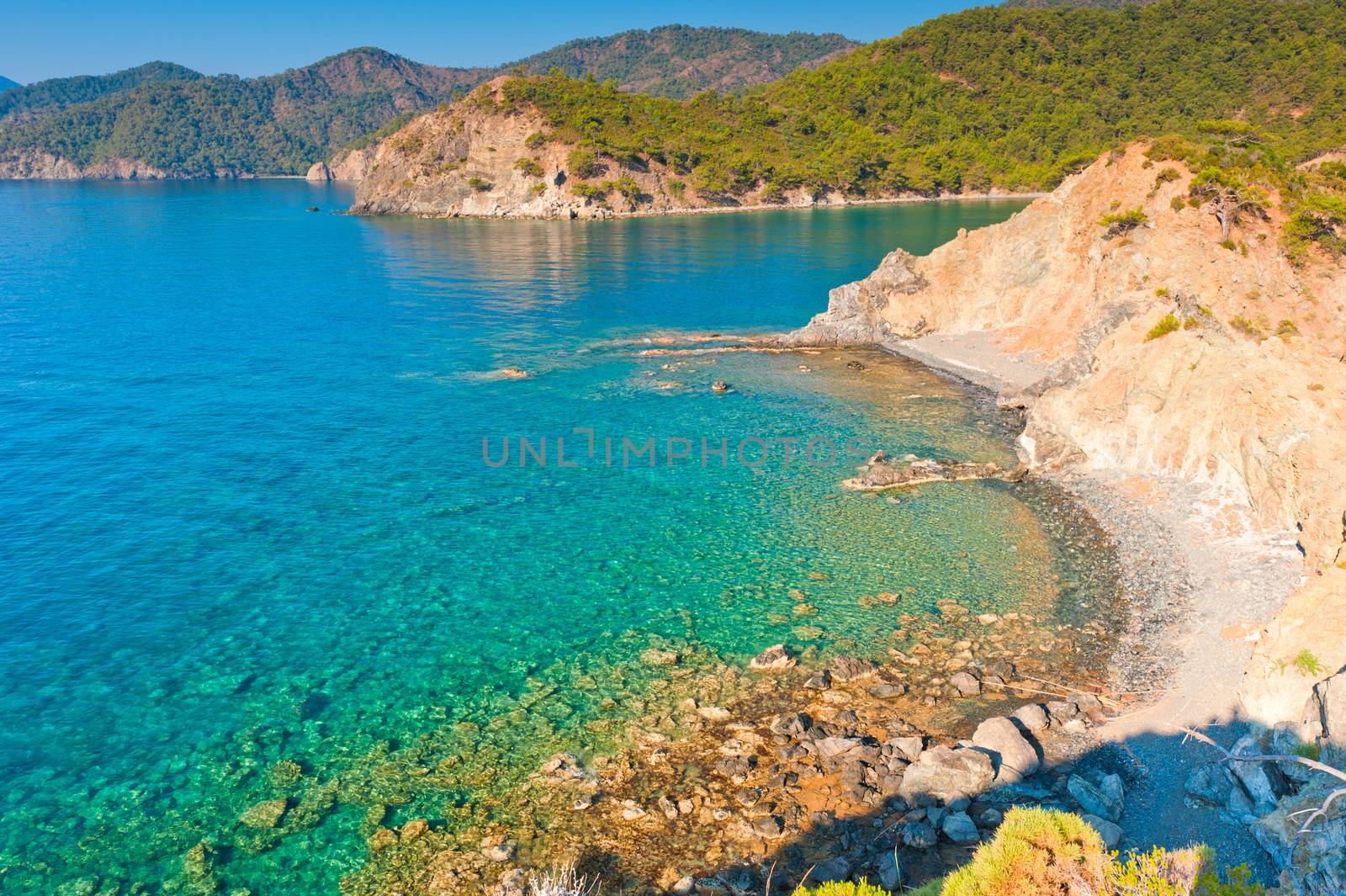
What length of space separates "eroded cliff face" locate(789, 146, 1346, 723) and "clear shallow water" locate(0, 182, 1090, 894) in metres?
5.12

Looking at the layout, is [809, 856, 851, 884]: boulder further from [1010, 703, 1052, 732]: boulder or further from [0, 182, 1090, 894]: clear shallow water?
[1010, 703, 1052, 732]: boulder

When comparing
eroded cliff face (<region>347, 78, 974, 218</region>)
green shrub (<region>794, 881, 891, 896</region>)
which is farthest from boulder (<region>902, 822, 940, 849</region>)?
eroded cliff face (<region>347, 78, 974, 218</region>)

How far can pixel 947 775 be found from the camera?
56.2ft

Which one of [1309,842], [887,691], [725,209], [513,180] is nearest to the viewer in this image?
[1309,842]

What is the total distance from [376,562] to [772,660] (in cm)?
1537

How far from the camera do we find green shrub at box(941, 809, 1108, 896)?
1001 centimetres

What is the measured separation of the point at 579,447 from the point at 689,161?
542 ft

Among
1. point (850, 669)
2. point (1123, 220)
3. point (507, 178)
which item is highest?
point (507, 178)

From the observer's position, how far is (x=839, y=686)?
70.3ft

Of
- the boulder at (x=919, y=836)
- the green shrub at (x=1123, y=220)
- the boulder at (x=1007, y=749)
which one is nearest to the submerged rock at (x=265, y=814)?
the boulder at (x=919, y=836)

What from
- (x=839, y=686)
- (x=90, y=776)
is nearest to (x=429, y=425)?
(x=90, y=776)

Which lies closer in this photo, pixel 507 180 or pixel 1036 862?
pixel 1036 862

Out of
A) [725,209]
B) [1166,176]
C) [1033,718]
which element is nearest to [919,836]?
[1033,718]

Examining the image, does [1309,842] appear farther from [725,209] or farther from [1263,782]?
[725,209]
